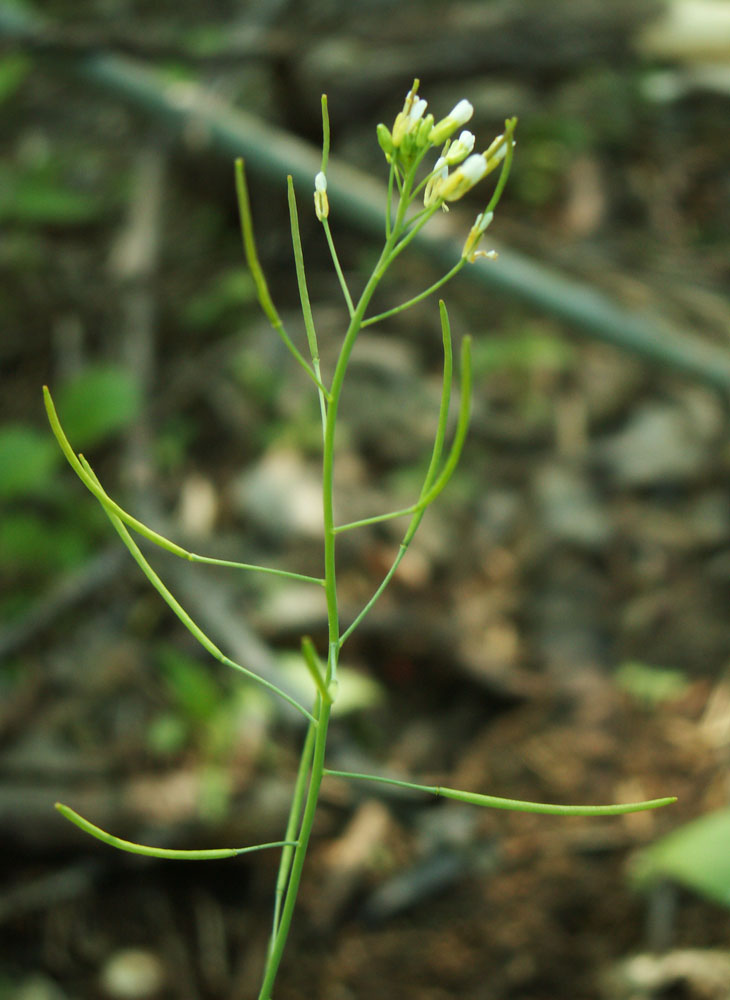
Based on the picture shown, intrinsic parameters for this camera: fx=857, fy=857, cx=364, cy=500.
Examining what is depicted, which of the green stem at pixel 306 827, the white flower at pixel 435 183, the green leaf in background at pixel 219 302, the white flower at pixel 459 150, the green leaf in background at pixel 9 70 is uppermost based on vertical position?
the green leaf in background at pixel 9 70

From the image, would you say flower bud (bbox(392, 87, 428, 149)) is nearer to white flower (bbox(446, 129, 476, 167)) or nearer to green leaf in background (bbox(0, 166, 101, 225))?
white flower (bbox(446, 129, 476, 167))

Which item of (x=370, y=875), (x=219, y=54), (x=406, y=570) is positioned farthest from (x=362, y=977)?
(x=219, y=54)

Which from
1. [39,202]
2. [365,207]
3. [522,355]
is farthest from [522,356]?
[39,202]

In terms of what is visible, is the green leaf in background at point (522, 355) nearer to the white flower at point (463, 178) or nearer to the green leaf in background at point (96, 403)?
the green leaf in background at point (96, 403)

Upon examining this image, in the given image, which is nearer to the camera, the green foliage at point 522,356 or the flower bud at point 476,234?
the flower bud at point 476,234

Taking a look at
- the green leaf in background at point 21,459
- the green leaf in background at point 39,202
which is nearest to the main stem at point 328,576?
the green leaf in background at point 21,459

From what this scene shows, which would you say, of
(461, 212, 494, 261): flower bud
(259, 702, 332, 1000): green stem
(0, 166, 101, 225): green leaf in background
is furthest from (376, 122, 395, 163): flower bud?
(0, 166, 101, 225): green leaf in background

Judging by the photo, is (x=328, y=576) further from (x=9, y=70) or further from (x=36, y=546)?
(x=9, y=70)
